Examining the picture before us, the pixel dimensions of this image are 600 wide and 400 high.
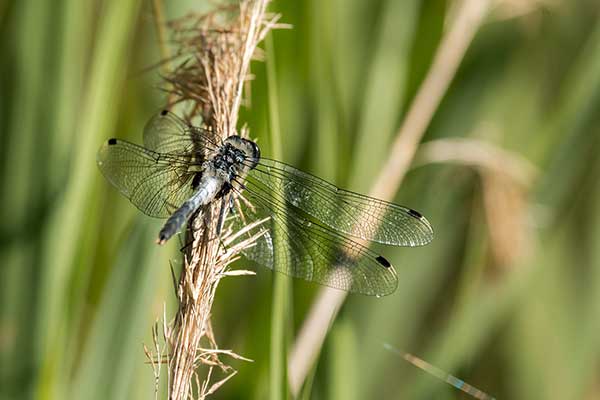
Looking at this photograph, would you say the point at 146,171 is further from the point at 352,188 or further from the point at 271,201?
the point at 352,188

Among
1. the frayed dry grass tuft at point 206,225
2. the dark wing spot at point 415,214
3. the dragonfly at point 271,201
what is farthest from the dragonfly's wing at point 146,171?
the dark wing spot at point 415,214

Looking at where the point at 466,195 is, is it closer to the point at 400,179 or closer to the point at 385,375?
the point at 400,179

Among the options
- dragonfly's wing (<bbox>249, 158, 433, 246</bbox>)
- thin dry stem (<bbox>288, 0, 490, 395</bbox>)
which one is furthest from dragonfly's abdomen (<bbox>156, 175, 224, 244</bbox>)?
thin dry stem (<bbox>288, 0, 490, 395</bbox>)

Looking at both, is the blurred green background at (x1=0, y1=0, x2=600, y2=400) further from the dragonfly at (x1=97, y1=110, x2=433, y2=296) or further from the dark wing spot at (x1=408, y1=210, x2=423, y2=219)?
the dark wing spot at (x1=408, y1=210, x2=423, y2=219)

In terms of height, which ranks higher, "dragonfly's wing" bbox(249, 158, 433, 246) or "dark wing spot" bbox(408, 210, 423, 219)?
"dark wing spot" bbox(408, 210, 423, 219)

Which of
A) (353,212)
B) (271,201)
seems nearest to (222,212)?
(271,201)

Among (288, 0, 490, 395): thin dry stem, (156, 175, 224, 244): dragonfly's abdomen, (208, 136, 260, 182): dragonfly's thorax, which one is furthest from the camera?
(288, 0, 490, 395): thin dry stem
